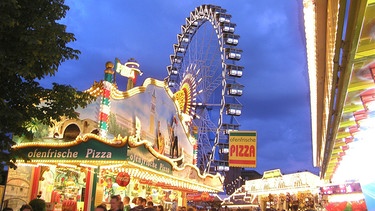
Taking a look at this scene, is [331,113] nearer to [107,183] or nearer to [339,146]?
[339,146]

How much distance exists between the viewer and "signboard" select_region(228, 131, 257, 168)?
1800 cm

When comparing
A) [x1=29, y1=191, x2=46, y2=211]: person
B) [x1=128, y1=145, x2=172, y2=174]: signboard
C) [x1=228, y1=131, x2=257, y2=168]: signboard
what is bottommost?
[x1=29, y1=191, x2=46, y2=211]: person

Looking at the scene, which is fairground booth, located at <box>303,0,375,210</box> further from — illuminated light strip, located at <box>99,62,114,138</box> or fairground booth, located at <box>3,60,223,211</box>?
illuminated light strip, located at <box>99,62,114,138</box>

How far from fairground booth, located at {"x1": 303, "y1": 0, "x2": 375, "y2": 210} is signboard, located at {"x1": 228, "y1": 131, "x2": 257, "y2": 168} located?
896 centimetres

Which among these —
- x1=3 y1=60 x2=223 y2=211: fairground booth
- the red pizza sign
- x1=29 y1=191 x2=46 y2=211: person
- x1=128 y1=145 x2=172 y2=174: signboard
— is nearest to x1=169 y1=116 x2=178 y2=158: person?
x1=3 y1=60 x2=223 y2=211: fairground booth

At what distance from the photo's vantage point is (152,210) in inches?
220

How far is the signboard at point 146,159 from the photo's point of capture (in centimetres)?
1226

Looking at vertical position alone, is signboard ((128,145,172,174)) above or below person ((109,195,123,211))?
above

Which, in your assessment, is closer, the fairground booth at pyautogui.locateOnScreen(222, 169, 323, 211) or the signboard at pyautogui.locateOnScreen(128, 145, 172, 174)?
the signboard at pyautogui.locateOnScreen(128, 145, 172, 174)

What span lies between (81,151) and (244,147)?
8536mm

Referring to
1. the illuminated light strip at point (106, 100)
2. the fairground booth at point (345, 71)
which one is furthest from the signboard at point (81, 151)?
the fairground booth at point (345, 71)

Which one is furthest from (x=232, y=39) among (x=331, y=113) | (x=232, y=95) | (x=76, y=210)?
(x=331, y=113)

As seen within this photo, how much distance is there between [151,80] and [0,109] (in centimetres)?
1166

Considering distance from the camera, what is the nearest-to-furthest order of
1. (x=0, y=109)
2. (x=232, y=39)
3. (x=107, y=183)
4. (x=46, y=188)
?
(x=0, y=109), (x=46, y=188), (x=107, y=183), (x=232, y=39)
